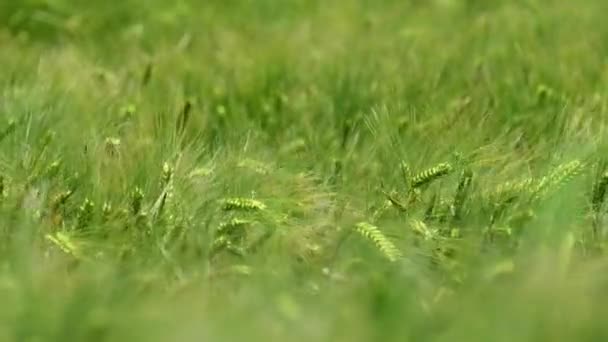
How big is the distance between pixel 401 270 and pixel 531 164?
0.71 meters

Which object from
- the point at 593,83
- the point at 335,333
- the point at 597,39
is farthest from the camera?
the point at 597,39

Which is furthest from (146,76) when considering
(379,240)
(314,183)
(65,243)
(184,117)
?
(379,240)

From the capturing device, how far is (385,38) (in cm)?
351

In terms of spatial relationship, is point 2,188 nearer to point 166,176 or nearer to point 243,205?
point 166,176

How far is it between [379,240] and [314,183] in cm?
41

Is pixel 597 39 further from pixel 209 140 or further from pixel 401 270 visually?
pixel 401 270

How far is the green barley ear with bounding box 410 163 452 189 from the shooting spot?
210 cm

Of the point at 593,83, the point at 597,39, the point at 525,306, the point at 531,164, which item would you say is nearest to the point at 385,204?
the point at 531,164

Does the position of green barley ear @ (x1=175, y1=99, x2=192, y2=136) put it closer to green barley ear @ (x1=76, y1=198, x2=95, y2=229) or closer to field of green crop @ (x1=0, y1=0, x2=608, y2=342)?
field of green crop @ (x1=0, y1=0, x2=608, y2=342)

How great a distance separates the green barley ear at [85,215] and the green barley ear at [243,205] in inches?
9.5

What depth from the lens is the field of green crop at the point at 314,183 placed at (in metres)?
1.54

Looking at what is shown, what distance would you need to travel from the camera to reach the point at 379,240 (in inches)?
75.2

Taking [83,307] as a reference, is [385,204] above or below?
above

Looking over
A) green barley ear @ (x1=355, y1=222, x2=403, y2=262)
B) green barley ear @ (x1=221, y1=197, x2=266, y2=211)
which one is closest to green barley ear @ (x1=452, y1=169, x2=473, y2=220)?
green barley ear @ (x1=355, y1=222, x2=403, y2=262)
